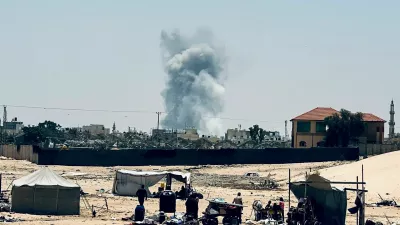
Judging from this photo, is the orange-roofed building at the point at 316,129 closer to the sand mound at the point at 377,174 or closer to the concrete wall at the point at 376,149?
the concrete wall at the point at 376,149

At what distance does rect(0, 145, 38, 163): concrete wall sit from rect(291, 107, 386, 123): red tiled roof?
31.1 metres

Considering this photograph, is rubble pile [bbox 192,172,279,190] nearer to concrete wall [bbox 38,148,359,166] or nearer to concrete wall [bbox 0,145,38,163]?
concrete wall [bbox 38,148,359,166]

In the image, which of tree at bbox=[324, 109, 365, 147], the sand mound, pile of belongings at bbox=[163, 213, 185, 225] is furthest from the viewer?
tree at bbox=[324, 109, 365, 147]

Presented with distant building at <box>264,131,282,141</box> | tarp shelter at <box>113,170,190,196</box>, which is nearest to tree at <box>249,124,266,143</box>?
distant building at <box>264,131,282,141</box>

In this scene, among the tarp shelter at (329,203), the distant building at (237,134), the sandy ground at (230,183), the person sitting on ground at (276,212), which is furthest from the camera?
the distant building at (237,134)

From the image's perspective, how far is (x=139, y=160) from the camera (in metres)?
77.1

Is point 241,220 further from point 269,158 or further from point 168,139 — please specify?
point 168,139

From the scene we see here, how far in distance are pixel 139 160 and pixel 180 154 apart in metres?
3.78

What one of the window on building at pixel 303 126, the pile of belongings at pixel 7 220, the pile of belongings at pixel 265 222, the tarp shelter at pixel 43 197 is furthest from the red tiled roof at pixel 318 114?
the pile of belongings at pixel 7 220

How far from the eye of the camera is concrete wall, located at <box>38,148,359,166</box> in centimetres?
7531

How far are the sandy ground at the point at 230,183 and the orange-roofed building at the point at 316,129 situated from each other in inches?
1030

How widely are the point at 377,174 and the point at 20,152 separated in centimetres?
4051

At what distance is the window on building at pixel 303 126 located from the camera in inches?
4060

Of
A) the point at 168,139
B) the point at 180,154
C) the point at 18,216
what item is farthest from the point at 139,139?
the point at 18,216
